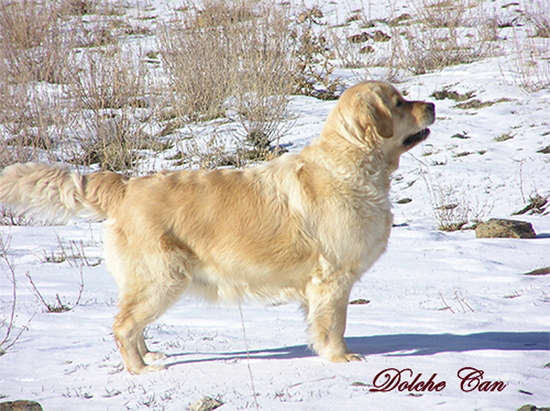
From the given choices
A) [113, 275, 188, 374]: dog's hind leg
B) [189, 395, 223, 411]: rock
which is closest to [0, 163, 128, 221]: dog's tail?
[113, 275, 188, 374]: dog's hind leg

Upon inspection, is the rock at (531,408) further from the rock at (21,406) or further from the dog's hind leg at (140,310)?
the rock at (21,406)

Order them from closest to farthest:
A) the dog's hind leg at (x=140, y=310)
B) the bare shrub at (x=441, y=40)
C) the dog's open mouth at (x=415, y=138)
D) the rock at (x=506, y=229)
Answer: the dog's hind leg at (x=140, y=310)
the dog's open mouth at (x=415, y=138)
the rock at (x=506, y=229)
the bare shrub at (x=441, y=40)

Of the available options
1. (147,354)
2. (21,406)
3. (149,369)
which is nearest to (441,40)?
(147,354)

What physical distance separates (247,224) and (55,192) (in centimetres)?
134

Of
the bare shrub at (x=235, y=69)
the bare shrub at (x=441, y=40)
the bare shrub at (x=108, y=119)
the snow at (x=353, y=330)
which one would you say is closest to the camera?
the snow at (x=353, y=330)

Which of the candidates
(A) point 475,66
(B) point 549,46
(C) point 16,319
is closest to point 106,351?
(C) point 16,319

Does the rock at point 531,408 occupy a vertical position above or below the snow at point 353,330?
above

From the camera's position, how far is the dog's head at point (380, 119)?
357cm

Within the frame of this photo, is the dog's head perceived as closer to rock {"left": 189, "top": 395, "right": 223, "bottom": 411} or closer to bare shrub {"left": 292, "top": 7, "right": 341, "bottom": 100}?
rock {"left": 189, "top": 395, "right": 223, "bottom": 411}

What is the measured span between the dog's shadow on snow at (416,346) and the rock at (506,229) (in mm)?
2480

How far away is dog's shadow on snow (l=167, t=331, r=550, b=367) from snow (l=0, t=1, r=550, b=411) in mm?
13

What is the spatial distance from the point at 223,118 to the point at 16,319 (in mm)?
6595

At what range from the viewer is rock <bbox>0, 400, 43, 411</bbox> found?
266 centimetres

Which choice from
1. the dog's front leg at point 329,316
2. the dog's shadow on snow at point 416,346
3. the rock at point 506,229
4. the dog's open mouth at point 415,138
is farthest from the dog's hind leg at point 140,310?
the rock at point 506,229
